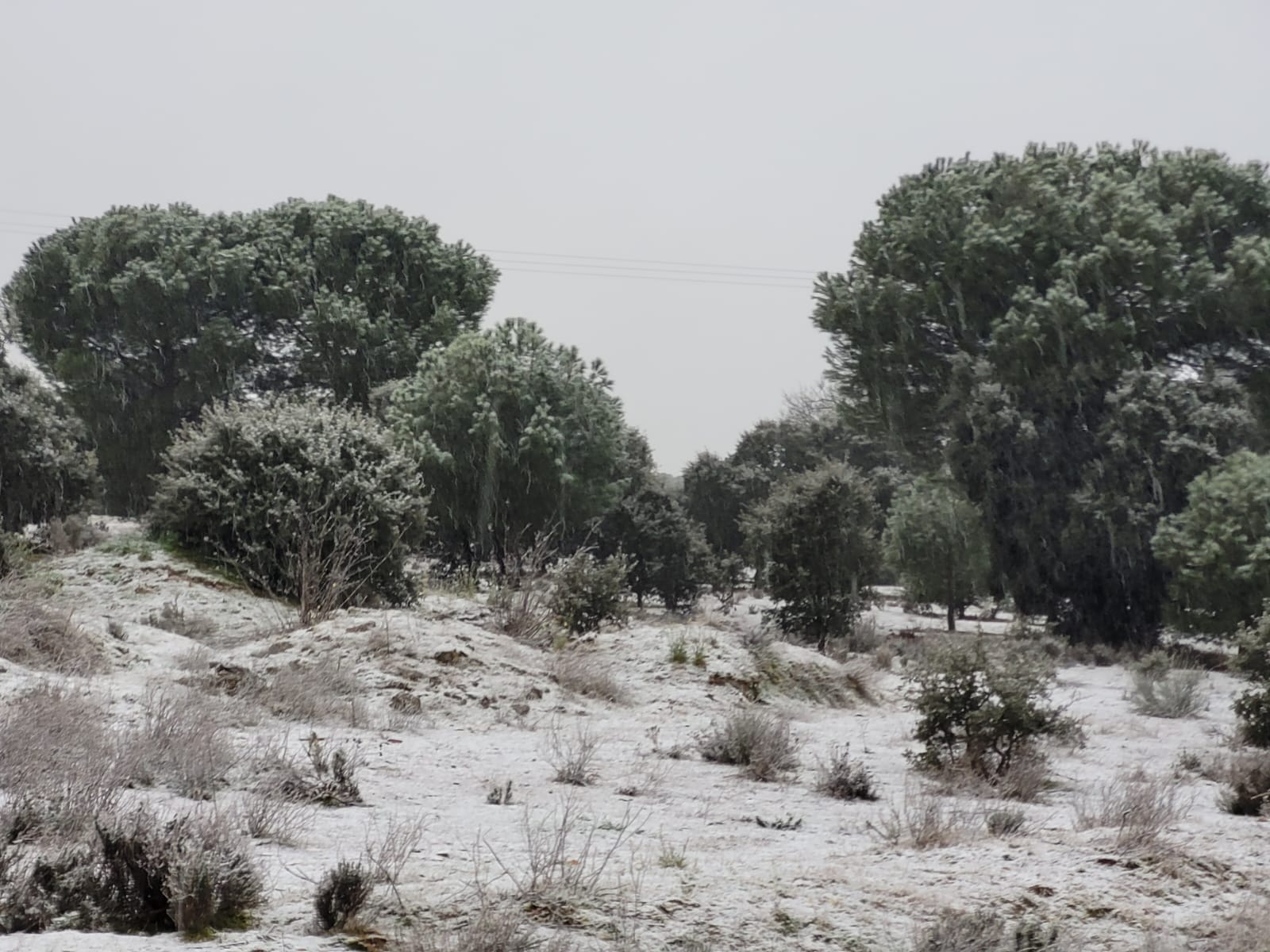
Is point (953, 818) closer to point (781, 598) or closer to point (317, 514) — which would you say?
point (317, 514)

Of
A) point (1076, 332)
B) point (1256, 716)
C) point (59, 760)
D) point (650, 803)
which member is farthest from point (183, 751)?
point (1076, 332)

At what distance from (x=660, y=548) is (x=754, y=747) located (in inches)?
996

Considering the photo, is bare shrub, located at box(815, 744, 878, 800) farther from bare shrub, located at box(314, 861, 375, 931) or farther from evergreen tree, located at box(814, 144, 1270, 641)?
evergreen tree, located at box(814, 144, 1270, 641)

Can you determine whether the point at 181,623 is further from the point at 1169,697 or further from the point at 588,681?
the point at 1169,697

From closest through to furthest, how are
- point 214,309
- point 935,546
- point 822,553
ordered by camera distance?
1. point 822,553
2. point 935,546
3. point 214,309

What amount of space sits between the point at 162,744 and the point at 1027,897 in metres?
5.08

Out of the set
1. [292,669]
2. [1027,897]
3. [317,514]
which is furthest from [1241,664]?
[317,514]

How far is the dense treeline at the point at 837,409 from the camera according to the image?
2339 cm

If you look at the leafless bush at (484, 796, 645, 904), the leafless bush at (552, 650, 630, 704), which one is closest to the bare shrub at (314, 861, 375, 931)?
the leafless bush at (484, 796, 645, 904)

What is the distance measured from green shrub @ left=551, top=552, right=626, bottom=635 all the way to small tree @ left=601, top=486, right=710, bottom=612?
55.6 ft

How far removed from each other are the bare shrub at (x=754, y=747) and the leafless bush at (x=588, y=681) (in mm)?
2699

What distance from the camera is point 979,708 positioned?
1036 centimetres

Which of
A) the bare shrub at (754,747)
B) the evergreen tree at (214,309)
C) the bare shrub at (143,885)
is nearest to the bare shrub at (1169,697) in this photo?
the bare shrub at (754,747)

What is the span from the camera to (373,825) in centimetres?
671
